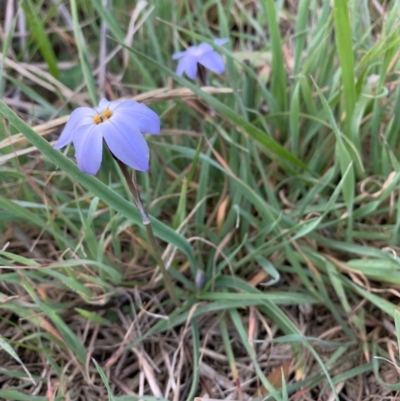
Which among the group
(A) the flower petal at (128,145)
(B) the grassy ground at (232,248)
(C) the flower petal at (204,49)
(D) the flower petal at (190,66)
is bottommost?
(B) the grassy ground at (232,248)

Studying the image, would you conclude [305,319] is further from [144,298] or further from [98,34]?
[98,34]

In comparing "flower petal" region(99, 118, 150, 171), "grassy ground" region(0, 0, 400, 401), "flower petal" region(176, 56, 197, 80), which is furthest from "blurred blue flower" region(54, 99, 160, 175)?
"flower petal" region(176, 56, 197, 80)

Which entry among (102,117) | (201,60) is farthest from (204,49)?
(102,117)

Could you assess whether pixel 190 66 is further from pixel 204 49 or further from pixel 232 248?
pixel 232 248

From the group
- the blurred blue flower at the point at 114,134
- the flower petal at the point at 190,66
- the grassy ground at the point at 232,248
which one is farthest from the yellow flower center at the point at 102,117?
the flower petal at the point at 190,66

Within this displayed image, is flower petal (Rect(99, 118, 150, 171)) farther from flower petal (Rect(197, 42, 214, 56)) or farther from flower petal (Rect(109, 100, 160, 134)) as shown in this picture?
flower petal (Rect(197, 42, 214, 56))

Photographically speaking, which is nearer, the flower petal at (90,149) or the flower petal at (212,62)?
the flower petal at (90,149)

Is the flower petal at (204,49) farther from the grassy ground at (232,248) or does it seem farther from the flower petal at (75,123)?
the flower petal at (75,123)
